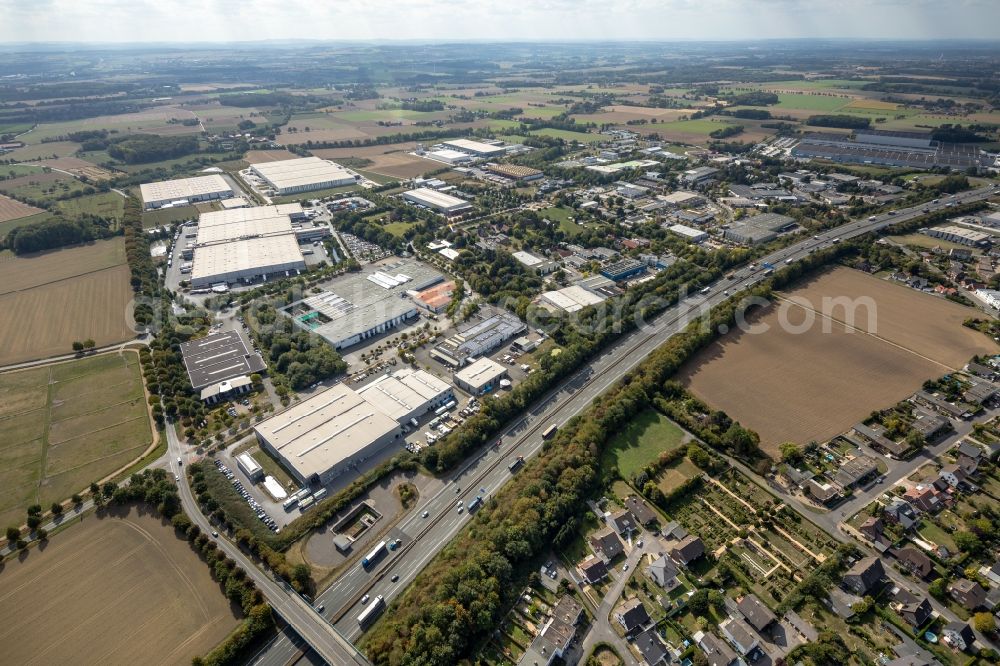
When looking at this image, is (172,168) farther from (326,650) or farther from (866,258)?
(866,258)

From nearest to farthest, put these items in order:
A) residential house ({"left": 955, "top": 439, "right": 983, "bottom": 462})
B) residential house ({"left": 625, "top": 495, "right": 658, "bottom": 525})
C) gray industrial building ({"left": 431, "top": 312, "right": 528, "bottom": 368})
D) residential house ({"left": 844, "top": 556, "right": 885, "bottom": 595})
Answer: residential house ({"left": 844, "top": 556, "right": 885, "bottom": 595}), residential house ({"left": 625, "top": 495, "right": 658, "bottom": 525}), residential house ({"left": 955, "top": 439, "right": 983, "bottom": 462}), gray industrial building ({"left": 431, "top": 312, "right": 528, "bottom": 368})

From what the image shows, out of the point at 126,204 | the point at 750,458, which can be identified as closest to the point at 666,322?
the point at 750,458

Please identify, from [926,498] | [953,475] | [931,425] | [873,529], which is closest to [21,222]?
[873,529]

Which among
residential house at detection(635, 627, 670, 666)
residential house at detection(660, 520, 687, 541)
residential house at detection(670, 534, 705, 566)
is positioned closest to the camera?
residential house at detection(635, 627, 670, 666)

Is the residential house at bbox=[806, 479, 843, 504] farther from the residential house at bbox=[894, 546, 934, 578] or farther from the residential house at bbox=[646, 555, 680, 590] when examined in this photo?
the residential house at bbox=[646, 555, 680, 590]

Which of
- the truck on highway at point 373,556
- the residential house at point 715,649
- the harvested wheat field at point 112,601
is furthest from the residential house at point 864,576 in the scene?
the harvested wheat field at point 112,601

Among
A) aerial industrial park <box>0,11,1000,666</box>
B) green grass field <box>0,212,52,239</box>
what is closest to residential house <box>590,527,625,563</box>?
aerial industrial park <box>0,11,1000,666</box>
